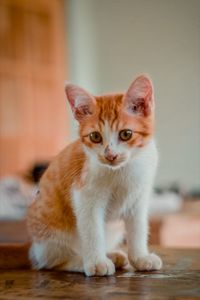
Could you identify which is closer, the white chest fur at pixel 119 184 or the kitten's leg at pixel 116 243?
the white chest fur at pixel 119 184

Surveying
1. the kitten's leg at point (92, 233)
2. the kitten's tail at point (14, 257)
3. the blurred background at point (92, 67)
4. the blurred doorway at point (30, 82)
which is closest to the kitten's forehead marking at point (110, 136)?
the kitten's leg at point (92, 233)

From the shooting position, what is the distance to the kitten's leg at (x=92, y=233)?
1.27m

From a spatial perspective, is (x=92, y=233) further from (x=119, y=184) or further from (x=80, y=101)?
(x=80, y=101)

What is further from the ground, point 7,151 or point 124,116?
point 7,151

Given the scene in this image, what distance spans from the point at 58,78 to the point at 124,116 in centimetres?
394

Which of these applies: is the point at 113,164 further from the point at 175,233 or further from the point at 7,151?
the point at 7,151

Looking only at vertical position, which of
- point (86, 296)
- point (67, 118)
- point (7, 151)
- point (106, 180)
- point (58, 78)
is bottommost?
point (86, 296)

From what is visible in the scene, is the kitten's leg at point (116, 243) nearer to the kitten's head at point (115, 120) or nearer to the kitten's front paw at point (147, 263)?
the kitten's front paw at point (147, 263)

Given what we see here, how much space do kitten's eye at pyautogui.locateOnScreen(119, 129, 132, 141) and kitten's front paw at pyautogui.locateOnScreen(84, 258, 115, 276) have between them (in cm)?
27

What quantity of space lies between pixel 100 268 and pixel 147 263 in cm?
11

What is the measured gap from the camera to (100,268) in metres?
1.26

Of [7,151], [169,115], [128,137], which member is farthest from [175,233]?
[169,115]

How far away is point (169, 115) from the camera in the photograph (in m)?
5.05

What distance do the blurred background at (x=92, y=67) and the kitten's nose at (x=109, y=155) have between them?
125 inches
